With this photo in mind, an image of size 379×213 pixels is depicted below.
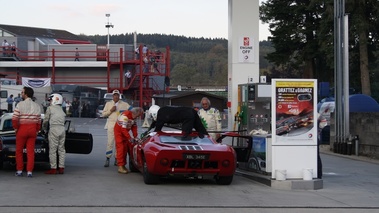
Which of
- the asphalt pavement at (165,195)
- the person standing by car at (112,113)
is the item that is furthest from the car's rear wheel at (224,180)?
the person standing by car at (112,113)

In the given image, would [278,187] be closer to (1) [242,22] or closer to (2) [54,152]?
(2) [54,152]

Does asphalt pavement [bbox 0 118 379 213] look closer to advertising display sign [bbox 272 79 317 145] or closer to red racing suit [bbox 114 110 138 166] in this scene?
red racing suit [bbox 114 110 138 166]

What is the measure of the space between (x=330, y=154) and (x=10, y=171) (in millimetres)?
12657

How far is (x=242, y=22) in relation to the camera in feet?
55.7

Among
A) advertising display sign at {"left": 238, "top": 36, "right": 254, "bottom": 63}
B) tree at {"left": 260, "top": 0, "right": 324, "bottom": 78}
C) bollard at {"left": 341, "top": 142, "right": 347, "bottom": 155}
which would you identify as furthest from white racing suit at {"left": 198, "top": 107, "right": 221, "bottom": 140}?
tree at {"left": 260, "top": 0, "right": 324, "bottom": 78}

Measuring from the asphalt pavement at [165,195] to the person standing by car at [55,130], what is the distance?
0.36m

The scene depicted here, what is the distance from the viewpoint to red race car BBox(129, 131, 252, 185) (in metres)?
11.1

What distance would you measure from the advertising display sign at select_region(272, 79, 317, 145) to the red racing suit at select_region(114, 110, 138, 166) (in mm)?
3516

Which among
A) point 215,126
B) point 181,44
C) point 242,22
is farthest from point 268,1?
point 181,44

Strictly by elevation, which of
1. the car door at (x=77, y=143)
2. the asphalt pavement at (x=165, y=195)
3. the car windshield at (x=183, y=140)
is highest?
the car windshield at (x=183, y=140)

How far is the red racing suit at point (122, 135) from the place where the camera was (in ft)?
44.1

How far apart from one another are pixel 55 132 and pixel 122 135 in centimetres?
158

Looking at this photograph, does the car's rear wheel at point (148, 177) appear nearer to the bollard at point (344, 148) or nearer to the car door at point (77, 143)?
the car door at point (77, 143)

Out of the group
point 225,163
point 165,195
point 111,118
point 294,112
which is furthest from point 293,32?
point 165,195
